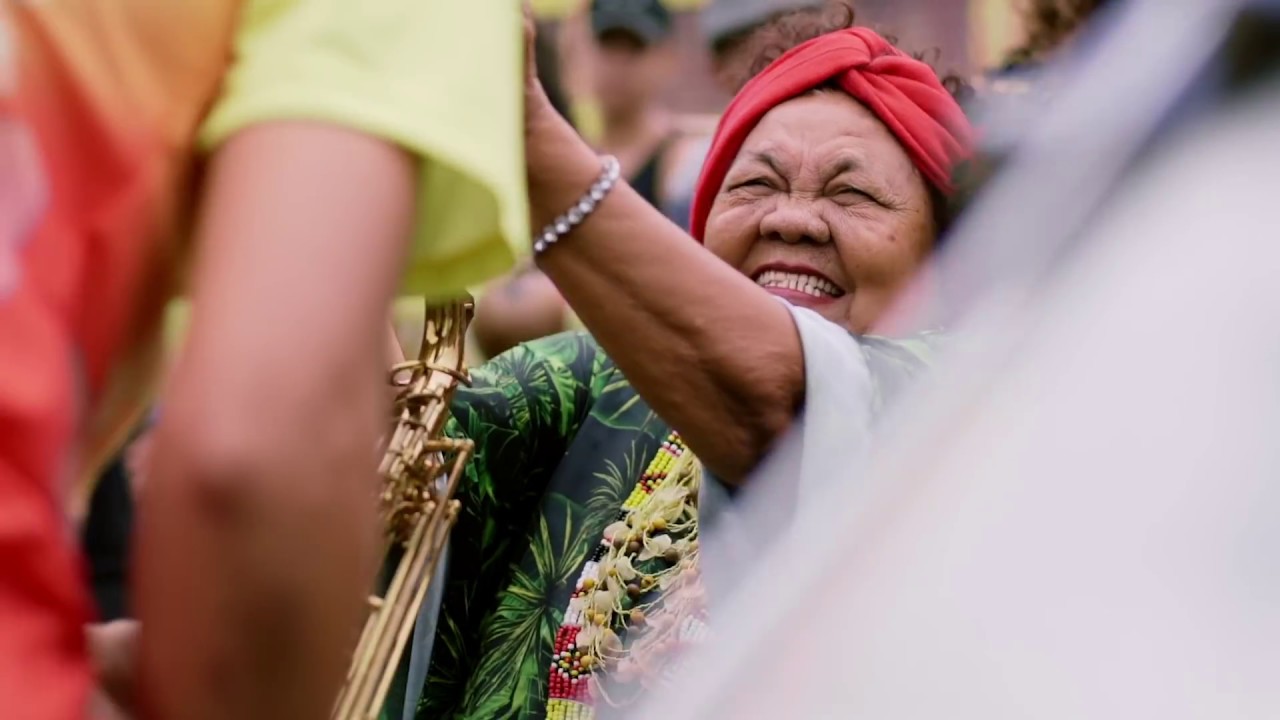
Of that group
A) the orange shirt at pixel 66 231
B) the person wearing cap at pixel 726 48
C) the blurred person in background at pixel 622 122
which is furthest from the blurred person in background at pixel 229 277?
the blurred person in background at pixel 622 122

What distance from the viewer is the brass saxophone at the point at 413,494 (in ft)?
3.66

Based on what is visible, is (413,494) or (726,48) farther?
(726,48)

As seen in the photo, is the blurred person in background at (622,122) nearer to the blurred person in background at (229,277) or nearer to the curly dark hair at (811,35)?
the curly dark hair at (811,35)

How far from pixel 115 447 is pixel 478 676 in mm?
920

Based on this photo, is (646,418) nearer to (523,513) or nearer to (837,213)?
(523,513)

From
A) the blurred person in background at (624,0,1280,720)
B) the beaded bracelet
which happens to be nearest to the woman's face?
the beaded bracelet

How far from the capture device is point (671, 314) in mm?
1347

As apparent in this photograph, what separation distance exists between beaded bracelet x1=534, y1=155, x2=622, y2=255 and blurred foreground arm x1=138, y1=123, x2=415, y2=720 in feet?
1.81

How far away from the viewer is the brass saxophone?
1.11m

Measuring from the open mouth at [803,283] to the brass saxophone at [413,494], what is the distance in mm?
562

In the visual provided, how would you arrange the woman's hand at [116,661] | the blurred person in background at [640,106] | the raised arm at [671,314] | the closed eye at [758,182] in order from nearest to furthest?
the woman's hand at [116,661] < the raised arm at [671,314] < the closed eye at [758,182] < the blurred person in background at [640,106]

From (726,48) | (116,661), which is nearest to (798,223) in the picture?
(726,48)

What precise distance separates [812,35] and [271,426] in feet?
4.86

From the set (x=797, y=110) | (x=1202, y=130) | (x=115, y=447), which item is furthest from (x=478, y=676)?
(x=1202, y=130)
